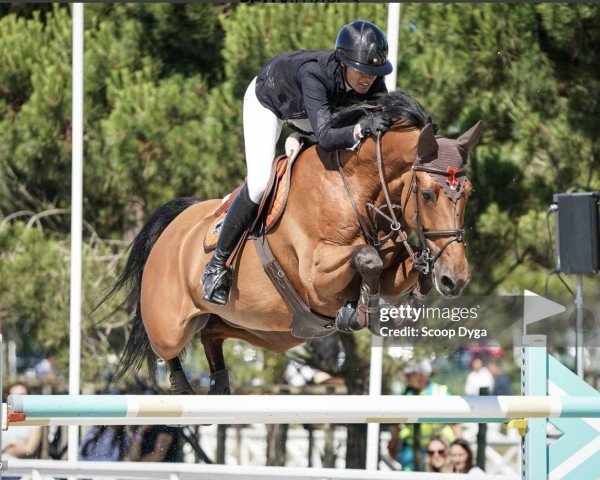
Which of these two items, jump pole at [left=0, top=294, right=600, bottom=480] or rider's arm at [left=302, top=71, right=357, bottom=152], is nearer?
jump pole at [left=0, top=294, right=600, bottom=480]

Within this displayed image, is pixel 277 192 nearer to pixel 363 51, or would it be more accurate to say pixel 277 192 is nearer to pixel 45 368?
pixel 363 51

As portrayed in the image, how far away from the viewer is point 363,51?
3.92 m

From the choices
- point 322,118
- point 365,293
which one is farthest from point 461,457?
point 322,118

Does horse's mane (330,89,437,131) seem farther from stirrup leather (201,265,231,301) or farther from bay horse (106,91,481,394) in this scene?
stirrup leather (201,265,231,301)

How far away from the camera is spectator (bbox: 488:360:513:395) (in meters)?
6.91

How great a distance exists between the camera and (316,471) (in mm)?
5121

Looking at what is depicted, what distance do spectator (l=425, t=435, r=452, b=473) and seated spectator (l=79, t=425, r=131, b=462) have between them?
2.19 meters

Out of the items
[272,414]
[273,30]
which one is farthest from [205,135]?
[272,414]

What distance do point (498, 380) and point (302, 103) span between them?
3.40 m

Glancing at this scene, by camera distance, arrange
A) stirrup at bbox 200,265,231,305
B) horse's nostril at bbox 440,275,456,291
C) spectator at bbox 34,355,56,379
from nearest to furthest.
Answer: horse's nostril at bbox 440,275,456,291 → stirrup at bbox 200,265,231,305 → spectator at bbox 34,355,56,379

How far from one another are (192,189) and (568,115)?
3.02 m

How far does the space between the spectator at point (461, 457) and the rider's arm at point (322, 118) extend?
3190 mm

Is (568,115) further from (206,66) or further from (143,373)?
(143,373)

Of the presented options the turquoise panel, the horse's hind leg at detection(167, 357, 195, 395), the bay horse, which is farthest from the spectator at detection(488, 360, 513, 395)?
the turquoise panel
